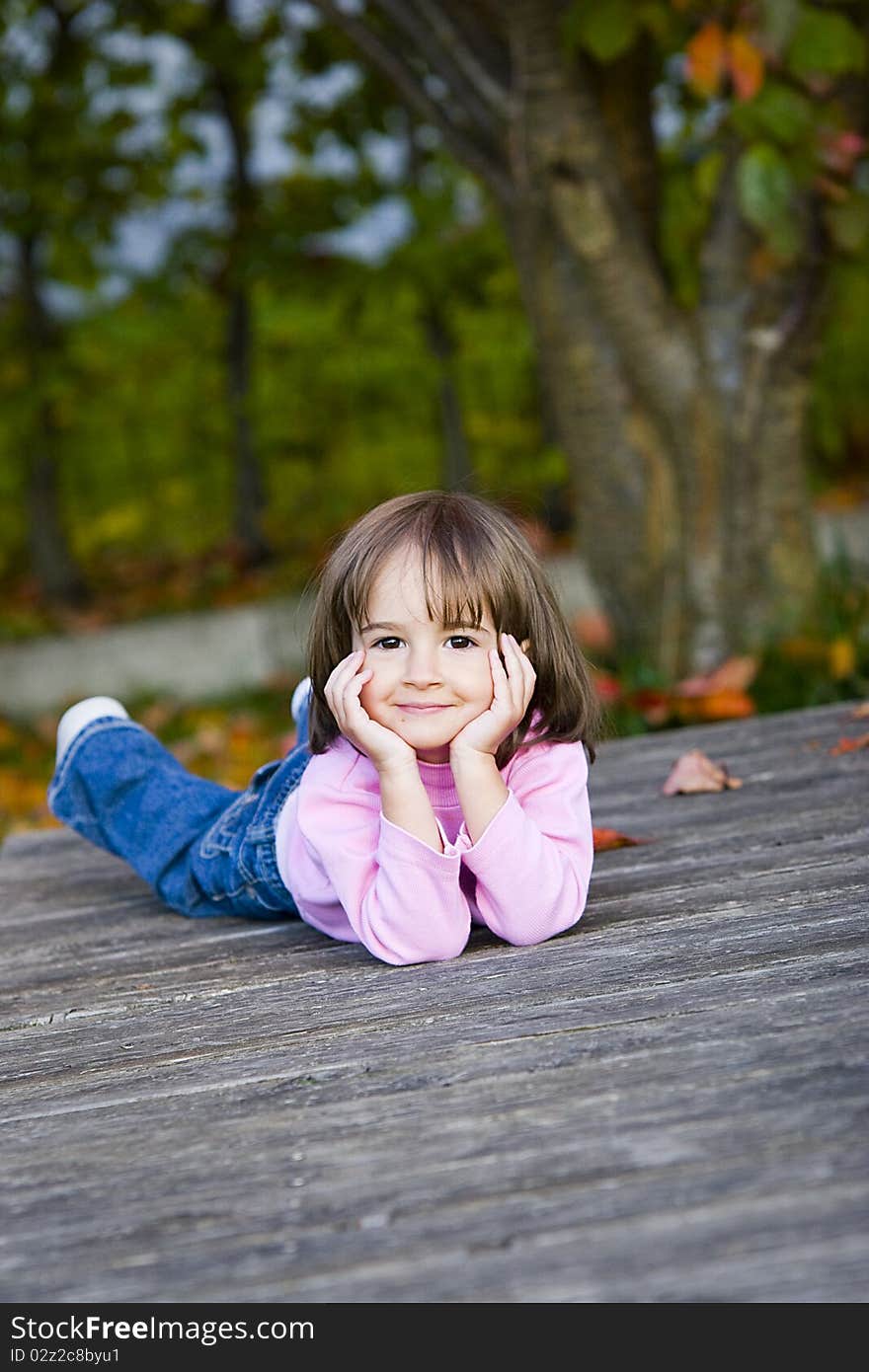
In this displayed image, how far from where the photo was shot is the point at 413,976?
2.04 metres

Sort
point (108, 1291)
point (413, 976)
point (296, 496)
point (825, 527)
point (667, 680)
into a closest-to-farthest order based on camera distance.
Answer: point (108, 1291) < point (413, 976) < point (667, 680) < point (825, 527) < point (296, 496)

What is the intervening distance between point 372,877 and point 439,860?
17 cm

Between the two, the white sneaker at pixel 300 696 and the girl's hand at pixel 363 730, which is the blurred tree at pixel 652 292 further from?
the girl's hand at pixel 363 730

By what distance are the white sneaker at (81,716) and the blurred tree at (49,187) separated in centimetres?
467

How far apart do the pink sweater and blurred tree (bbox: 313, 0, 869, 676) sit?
232 centimetres

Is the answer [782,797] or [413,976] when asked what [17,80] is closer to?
[782,797]

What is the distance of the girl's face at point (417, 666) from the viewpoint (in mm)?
2059

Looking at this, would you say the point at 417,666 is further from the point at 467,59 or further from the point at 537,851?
the point at 467,59

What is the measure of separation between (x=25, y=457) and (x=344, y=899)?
20.4 ft

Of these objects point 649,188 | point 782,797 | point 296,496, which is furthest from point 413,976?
point 296,496

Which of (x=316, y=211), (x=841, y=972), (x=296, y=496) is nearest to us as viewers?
(x=841, y=972)

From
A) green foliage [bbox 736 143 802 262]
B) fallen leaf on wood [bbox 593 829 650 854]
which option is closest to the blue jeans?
fallen leaf on wood [bbox 593 829 650 854]

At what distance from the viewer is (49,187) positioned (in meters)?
6.93

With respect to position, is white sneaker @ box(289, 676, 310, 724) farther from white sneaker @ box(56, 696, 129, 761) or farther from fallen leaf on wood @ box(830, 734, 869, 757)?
fallen leaf on wood @ box(830, 734, 869, 757)
